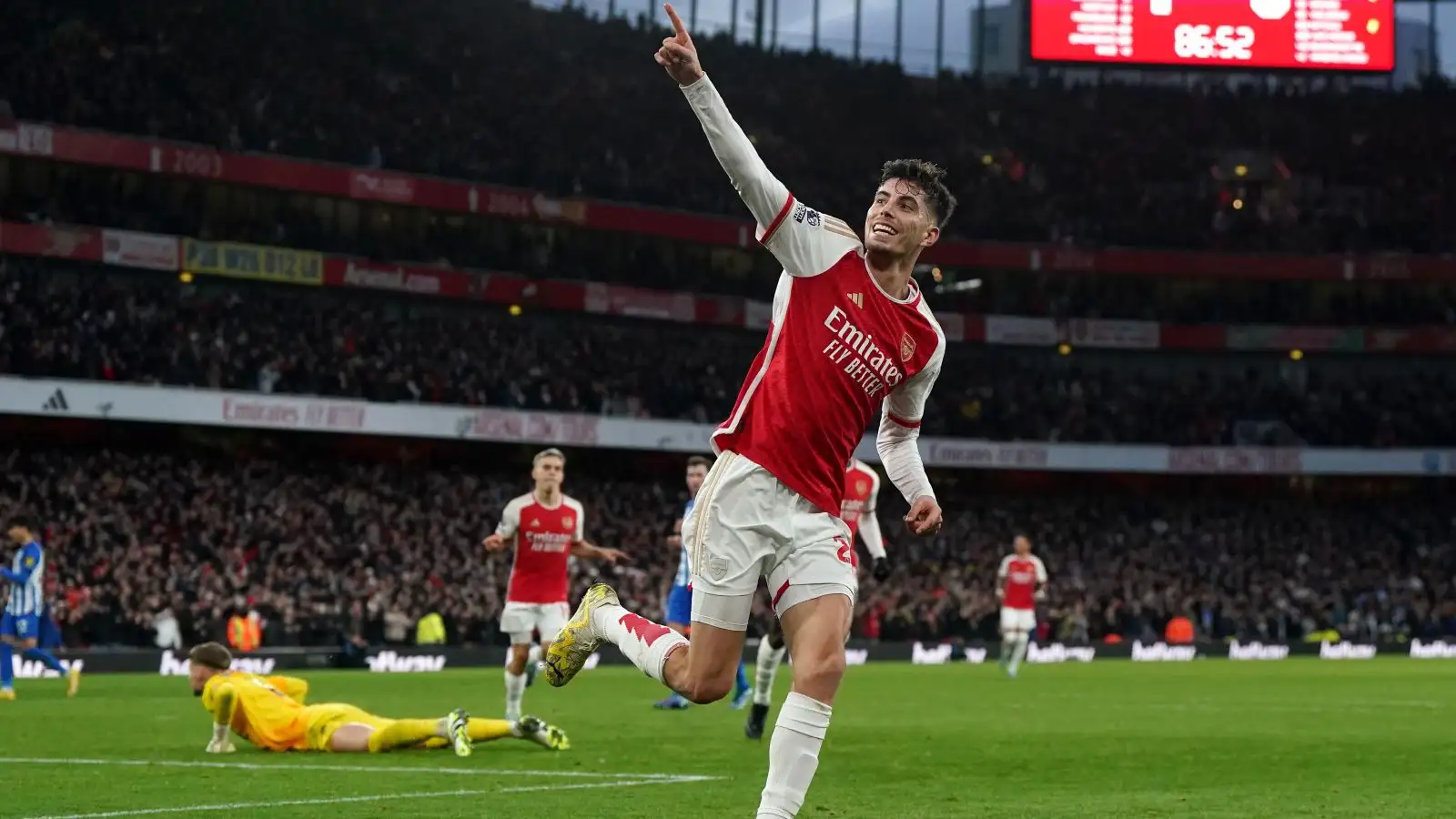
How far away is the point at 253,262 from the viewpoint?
4384cm

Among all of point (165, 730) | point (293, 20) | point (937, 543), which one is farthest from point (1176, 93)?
point (165, 730)

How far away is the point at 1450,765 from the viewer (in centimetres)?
1256

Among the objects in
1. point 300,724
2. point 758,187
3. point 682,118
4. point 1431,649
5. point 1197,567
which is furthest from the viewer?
point 682,118

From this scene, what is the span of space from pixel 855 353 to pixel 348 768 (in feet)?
20.8

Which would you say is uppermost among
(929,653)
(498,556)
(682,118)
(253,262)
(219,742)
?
(682,118)

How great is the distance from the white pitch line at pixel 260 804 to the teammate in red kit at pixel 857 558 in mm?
4674

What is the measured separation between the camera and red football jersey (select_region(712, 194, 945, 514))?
23.7 feet

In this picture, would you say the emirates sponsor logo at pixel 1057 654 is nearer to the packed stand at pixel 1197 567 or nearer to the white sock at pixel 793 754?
the packed stand at pixel 1197 567

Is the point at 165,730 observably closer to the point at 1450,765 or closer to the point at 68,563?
the point at 1450,765

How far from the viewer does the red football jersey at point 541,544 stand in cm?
1678

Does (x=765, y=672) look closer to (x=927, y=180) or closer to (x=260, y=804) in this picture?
(x=260, y=804)

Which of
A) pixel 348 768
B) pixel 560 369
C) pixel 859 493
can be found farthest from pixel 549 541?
pixel 560 369

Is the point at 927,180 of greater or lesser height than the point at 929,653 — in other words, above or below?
above

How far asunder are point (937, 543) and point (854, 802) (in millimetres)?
41377
